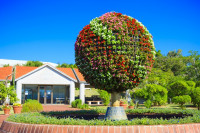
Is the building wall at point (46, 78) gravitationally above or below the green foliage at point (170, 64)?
below

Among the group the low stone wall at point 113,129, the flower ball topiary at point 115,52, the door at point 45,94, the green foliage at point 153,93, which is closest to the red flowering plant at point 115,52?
the flower ball topiary at point 115,52

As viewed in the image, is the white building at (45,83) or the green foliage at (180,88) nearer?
the green foliage at (180,88)

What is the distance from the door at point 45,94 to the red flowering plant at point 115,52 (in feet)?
78.3

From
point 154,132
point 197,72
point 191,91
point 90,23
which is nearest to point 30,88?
point 191,91

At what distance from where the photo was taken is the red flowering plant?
7.84 m

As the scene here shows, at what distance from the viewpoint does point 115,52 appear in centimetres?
784

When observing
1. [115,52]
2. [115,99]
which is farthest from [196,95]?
[115,52]

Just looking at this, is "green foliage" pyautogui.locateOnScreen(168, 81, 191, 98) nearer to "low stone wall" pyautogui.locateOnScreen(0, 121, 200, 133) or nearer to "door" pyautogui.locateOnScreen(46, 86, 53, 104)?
"door" pyautogui.locateOnScreen(46, 86, 53, 104)

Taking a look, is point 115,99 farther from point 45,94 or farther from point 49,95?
point 49,95

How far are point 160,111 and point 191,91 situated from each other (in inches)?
535

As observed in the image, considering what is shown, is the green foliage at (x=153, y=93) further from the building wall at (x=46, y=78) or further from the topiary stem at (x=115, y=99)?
the topiary stem at (x=115, y=99)

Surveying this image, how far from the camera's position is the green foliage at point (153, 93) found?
23.0m

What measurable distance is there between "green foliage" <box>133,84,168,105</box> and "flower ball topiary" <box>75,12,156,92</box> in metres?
14.9

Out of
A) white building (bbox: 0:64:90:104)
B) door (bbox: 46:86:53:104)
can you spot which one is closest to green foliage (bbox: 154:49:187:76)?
white building (bbox: 0:64:90:104)
